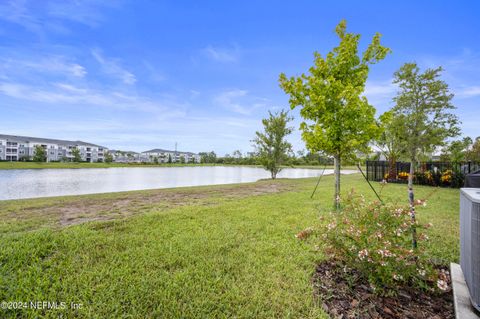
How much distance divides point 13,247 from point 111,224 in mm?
1325

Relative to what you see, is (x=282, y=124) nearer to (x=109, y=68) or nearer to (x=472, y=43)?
(x=472, y=43)

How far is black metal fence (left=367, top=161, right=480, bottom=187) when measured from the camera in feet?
32.8

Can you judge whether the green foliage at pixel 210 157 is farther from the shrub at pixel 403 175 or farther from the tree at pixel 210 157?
the shrub at pixel 403 175

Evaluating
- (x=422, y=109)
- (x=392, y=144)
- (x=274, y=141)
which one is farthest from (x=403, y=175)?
(x=274, y=141)

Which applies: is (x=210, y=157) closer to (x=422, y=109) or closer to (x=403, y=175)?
(x=403, y=175)

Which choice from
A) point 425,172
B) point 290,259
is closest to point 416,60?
point 425,172

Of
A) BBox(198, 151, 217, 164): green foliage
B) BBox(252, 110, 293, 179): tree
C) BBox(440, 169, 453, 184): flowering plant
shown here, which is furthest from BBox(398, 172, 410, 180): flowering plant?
BBox(198, 151, 217, 164): green foliage

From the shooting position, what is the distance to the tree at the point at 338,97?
471 cm

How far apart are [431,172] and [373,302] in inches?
539

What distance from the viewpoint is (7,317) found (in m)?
1.54

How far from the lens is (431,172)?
11031 millimetres

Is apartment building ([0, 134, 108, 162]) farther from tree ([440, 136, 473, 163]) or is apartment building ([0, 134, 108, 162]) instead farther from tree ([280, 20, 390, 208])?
tree ([440, 136, 473, 163])

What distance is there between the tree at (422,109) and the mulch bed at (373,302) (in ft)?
33.8

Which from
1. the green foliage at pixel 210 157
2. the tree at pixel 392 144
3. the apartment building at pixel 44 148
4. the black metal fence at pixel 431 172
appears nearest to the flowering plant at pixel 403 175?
the black metal fence at pixel 431 172
